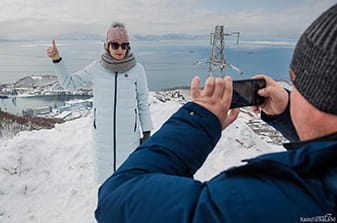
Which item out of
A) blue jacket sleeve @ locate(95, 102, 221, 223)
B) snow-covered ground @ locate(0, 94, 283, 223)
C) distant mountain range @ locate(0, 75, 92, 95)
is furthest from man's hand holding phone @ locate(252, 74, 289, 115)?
distant mountain range @ locate(0, 75, 92, 95)

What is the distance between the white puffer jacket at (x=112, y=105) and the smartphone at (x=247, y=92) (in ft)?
5.77

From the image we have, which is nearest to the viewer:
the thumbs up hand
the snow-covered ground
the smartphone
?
the smartphone

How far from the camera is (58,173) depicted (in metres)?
4.27

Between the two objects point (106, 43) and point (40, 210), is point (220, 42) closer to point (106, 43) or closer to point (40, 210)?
point (106, 43)

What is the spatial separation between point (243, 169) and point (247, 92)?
1.87 feet

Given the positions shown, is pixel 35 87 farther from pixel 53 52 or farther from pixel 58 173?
pixel 53 52

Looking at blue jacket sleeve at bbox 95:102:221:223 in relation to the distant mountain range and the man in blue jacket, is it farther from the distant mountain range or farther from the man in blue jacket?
the distant mountain range

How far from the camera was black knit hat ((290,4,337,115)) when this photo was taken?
0.59 meters

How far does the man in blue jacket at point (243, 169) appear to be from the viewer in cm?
52

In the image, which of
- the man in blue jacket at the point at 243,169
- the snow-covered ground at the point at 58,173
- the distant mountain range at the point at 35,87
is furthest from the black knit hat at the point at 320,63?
the distant mountain range at the point at 35,87

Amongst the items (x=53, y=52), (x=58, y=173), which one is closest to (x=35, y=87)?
(x=58, y=173)

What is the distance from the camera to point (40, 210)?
3.43 metres

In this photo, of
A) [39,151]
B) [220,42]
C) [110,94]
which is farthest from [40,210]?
[220,42]

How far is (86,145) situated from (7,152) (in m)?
1.54
